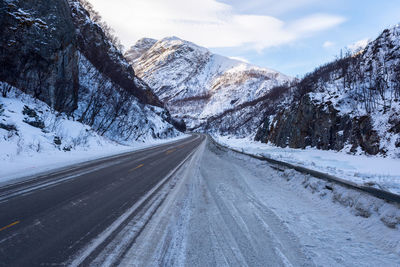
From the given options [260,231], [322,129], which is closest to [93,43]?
[322,129]

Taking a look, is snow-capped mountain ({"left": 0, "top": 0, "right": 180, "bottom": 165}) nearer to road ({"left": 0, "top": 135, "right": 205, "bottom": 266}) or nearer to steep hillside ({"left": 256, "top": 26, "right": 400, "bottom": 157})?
road ({"left": 0, "top": 135, "right": 205, "bottom": 266})

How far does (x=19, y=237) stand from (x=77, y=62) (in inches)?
897

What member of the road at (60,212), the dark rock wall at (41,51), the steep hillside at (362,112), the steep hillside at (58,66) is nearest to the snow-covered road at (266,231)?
the road at (60,212)

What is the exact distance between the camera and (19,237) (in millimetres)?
3025

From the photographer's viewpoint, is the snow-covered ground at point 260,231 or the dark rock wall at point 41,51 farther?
the dark rock wall at point 41,51

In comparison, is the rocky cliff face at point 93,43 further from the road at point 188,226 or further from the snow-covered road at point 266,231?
the snow-covered road at point 266,231

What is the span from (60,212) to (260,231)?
407 cm

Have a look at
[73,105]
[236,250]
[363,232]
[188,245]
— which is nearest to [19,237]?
[188,245]

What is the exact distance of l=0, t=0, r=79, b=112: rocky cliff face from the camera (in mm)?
14352

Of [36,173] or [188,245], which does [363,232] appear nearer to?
[188,245]

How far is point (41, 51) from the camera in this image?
16.3m

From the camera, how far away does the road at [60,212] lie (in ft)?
8.93

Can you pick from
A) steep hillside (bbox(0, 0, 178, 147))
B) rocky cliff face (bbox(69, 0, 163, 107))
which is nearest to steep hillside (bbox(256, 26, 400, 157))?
steep hillside (bbox(0, 0, 178, 147))

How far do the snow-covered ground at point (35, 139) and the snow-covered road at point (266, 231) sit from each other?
6129 millimetres
